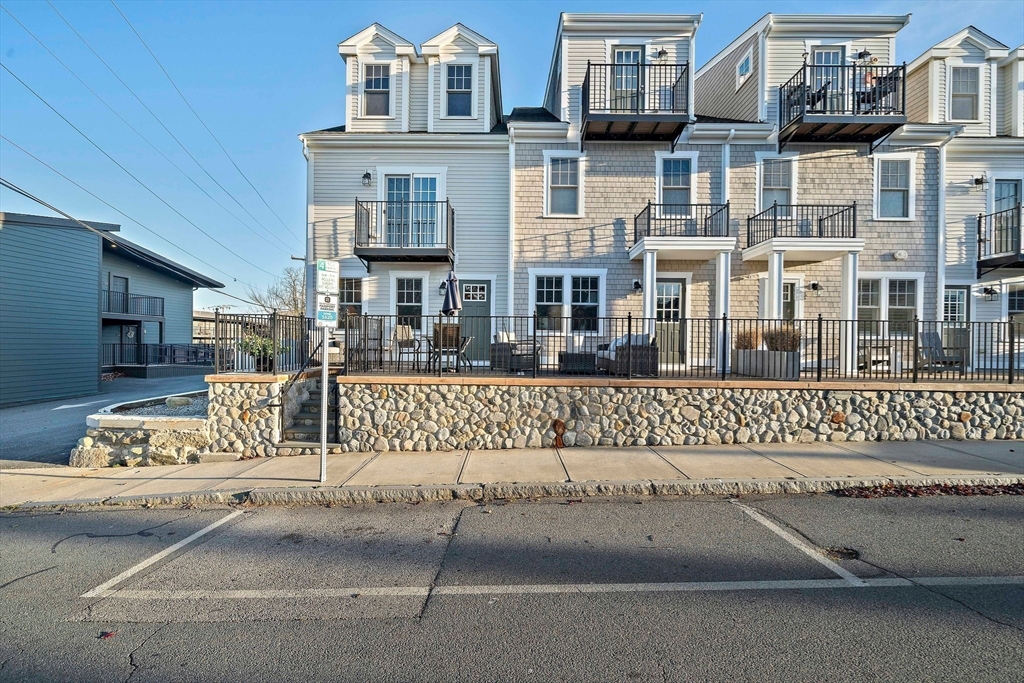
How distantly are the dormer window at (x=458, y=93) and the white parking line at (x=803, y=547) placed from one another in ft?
40.6

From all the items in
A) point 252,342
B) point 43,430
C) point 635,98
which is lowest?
point 43,430

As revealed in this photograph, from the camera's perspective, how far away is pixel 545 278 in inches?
536

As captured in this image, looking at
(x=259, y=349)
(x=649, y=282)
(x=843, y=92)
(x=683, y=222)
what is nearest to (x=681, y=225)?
(x=683, y=222)

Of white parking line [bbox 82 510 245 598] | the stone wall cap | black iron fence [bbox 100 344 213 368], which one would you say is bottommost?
white parking line [bbox 82 510 245 598]

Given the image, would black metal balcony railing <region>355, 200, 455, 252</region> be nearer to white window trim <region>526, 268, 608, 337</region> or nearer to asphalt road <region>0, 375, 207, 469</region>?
white window trim <region>526, 268, 608, 337</region>

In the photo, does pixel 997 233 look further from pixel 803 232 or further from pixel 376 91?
pixel 376 91

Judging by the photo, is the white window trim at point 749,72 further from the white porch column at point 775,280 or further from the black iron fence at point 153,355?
the black iron fence at point 153,355

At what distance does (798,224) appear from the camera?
13.3m

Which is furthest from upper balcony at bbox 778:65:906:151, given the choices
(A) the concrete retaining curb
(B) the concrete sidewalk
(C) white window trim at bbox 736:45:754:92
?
(A) the concrete retaining curb

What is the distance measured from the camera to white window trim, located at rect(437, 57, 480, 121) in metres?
13.9

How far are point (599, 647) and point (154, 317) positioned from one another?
3269 cm

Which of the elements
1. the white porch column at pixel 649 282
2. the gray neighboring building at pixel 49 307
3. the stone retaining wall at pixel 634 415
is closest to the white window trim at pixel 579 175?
the white porch column at pixel 649 282

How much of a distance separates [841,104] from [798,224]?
3241 millimetres

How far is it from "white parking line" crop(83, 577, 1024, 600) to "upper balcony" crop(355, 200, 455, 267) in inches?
390
